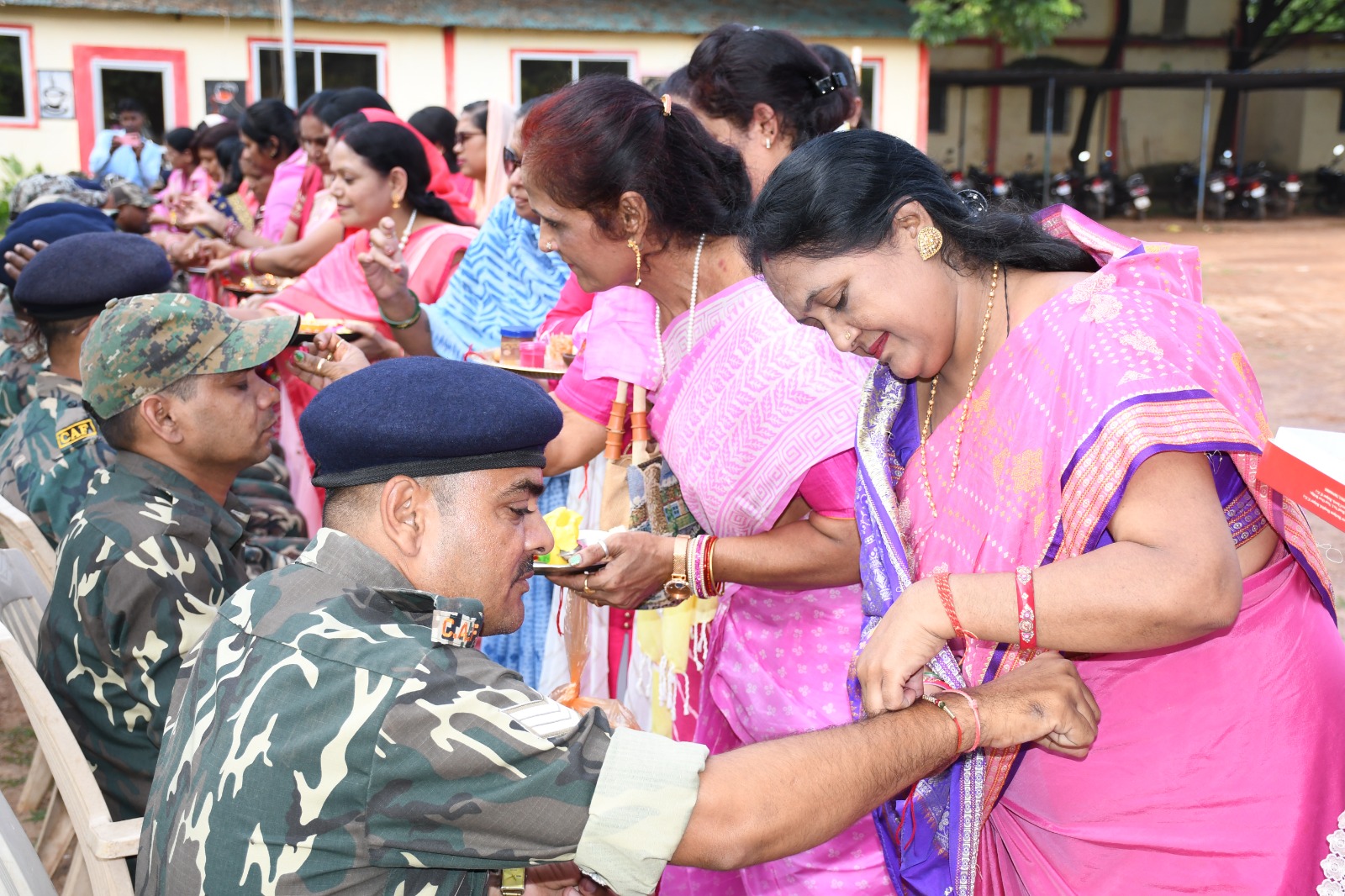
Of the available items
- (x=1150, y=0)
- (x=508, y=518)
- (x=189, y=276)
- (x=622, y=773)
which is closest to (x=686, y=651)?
(x=508, y=518)

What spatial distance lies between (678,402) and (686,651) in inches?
32.7

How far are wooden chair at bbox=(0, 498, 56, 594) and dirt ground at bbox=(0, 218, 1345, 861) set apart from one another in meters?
0.89

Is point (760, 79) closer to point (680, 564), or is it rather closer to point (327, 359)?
point (680, 564)

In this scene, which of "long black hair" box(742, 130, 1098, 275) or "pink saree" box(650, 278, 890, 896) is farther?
"pink saree" box(650, 278, 890, 896)

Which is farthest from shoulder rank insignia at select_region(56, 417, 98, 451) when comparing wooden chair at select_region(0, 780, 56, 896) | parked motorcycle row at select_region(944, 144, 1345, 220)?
parked motorcycle row at select_region(944, 144, 1345, 220)

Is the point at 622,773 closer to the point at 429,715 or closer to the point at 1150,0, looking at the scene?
the point at 429,715

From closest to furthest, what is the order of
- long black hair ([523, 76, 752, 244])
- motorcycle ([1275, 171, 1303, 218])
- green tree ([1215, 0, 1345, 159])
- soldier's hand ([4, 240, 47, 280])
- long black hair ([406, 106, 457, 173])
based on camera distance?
long black hair ([523, 76, 752, 244]) → soldier's hand ([4, 240, 47, 280]) → long black hair ([406, 106, 457, 173]) → motorcycle ([1275, 171, 1303, 218]) → green tree ([1215, 0, 1345, 159])

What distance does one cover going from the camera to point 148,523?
99.6 inches

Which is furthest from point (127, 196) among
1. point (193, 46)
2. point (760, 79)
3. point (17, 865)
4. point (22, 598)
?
point (193, 46)

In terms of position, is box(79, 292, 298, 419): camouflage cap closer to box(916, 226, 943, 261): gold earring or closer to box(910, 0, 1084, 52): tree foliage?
box(916, 226, 943, 261): gold earring

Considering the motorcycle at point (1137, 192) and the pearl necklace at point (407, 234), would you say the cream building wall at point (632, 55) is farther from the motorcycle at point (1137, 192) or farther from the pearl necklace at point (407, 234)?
the pearl necklace at point (407, 234)

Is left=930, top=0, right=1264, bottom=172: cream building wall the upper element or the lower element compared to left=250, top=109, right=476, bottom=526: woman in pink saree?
upper

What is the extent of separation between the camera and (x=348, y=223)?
5227 millimetres

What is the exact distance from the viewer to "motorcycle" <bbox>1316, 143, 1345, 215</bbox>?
80.5ft
